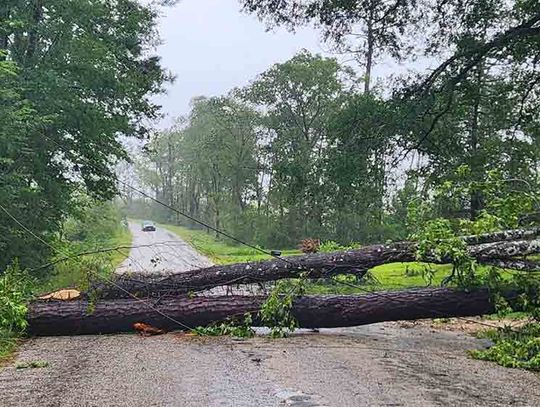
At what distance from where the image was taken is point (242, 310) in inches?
360

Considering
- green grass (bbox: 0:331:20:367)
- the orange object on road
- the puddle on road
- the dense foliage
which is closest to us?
the puddle on road

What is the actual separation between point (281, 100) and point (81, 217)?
78.5 feet

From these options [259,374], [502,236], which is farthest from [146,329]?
[502,236]

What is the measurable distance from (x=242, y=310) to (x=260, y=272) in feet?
3.73

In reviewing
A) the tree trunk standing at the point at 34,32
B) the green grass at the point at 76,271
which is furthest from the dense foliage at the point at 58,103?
the green grass at the point at 76,271

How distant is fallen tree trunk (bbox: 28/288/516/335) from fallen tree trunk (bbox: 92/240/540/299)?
0.55 m

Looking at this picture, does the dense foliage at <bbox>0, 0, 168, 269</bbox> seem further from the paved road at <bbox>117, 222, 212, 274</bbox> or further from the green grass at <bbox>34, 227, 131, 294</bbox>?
the paved road at <bbox>117, 222, 212, 274</bbox>

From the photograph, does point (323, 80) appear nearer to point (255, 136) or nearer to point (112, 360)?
point (255, 136)

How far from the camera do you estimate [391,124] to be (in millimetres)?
11641

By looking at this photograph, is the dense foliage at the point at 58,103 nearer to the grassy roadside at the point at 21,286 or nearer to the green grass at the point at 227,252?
the grassy roadside at the point at 21,286

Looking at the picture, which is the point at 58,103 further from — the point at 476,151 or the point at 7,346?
the point at 476,151

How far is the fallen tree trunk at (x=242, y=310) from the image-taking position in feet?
29.1

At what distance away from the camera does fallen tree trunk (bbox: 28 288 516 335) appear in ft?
29.1

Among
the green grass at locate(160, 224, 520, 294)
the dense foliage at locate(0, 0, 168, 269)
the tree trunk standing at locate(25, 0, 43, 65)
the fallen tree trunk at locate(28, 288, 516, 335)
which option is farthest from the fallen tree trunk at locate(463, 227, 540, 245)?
the tree trunk standing at locate(25, 0, 43, 65)
